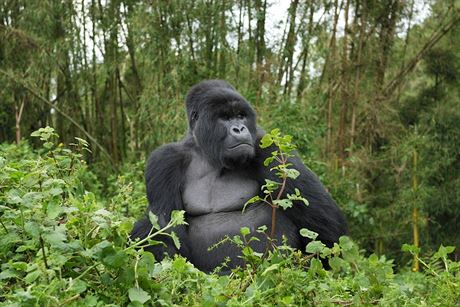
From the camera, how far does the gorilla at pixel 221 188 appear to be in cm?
340

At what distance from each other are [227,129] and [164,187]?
417mm

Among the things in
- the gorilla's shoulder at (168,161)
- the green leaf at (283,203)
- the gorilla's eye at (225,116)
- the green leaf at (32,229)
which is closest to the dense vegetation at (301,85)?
the gorilla's shoulder at (168,161)

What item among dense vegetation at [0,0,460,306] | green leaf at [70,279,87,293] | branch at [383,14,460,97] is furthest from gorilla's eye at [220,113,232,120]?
branch at [383,14,460,97]

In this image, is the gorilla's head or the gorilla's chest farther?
the gorilla's chest

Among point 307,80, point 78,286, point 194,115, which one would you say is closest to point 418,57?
point 307,80

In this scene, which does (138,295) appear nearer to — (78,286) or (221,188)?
(78,286)

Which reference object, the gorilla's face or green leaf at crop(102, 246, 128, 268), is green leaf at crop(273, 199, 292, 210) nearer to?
green leaf at crop(102, 246, 128, 268)

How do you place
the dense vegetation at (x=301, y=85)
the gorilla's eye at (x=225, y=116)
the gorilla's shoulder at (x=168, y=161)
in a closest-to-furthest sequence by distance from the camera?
1. the gorilla's eye at (x=225, y=116)
2. the gorilla's shoulder at (x=168, y=161)
3. the dense vegetation at (x=301, y=85)

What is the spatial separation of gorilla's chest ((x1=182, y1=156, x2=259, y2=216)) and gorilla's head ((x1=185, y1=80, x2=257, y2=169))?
67mm

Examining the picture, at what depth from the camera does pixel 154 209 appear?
3.55 metres

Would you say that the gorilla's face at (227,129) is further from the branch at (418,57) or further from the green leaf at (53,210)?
the branch at (418,57)

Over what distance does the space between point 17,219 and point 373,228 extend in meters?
5.87

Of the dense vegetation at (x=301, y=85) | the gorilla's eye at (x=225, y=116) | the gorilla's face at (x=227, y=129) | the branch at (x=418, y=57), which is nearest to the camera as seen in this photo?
the gorilla's face at (x=227, y=129)

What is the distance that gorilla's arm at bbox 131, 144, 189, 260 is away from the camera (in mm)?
3488
